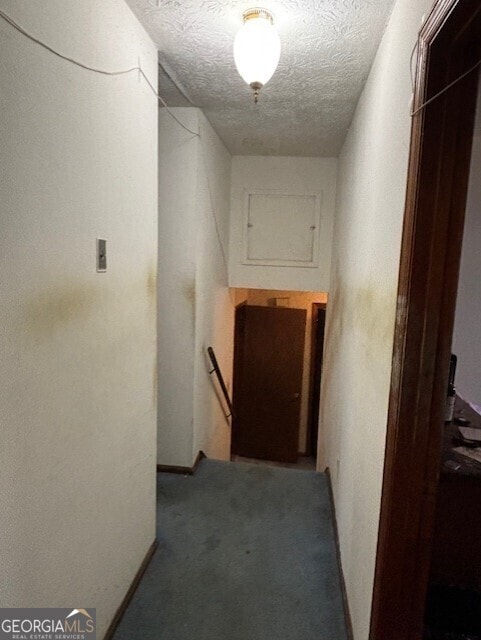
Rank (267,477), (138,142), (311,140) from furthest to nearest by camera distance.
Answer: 1. (311,140)
2. (267,477)
3. (138,142)

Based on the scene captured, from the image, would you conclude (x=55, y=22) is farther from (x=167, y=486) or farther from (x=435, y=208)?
(x=167, y=486)

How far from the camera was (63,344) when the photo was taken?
1.13m

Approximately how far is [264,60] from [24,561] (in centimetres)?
173

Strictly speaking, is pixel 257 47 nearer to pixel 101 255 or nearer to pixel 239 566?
pixel 101 255

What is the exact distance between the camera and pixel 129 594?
1.66m

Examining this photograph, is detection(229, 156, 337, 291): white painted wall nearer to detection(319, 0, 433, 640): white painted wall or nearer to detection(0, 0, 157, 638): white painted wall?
detection(319, 0, 433, 640): white painted wall

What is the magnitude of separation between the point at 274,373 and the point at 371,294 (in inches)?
129

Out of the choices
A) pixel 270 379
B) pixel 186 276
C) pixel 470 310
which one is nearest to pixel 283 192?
pixel 186 276

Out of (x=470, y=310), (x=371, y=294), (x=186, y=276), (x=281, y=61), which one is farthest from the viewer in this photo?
(x=186, y=276)

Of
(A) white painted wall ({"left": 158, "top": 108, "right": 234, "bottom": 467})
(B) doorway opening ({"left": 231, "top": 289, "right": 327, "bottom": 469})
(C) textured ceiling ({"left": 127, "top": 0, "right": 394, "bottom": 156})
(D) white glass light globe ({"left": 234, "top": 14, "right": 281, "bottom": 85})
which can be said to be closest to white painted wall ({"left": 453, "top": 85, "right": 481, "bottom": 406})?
(C) textured ceiling ({"left": 127, "top": 0, "right": 394, "bottom": 156})

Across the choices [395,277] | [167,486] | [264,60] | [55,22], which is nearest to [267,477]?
[167,486]

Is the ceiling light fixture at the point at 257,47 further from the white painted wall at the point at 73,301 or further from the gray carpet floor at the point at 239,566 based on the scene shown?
the gray carpet floor at the point at 239,566

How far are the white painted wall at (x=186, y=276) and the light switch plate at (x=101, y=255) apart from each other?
3.95ft

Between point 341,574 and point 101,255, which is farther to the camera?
point 341,574
